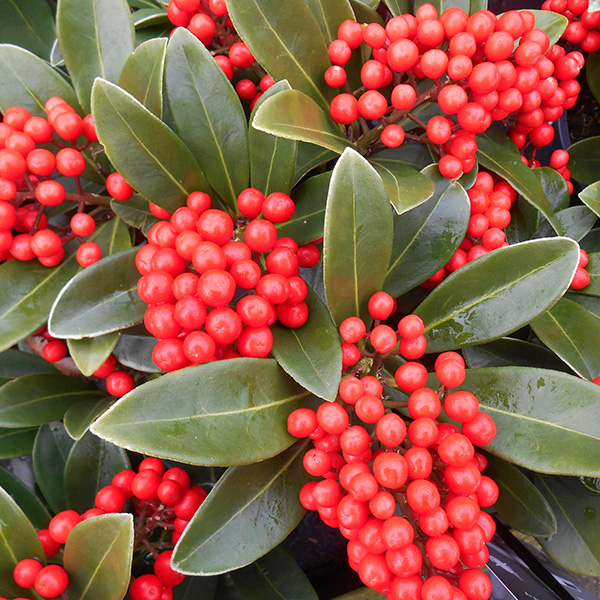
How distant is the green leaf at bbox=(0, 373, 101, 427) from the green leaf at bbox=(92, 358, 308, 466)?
0.74 m

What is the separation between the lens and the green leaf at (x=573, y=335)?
1020mm

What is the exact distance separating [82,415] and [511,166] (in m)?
1.24

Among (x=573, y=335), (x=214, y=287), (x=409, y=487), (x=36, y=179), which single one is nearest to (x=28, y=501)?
(x=36, y=179)

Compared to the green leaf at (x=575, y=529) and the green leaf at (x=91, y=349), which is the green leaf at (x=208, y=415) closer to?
the green leaf at (x=91, y=349)

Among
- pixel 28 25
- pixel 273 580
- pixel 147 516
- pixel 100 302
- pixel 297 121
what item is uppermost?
pixel 28 25

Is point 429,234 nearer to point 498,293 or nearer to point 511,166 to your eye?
point 498,293

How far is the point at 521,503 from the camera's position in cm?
98

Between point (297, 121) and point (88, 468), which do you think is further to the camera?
point (88, 468)

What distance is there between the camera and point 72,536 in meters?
0.86

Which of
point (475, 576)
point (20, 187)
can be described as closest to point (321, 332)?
point (475, 576)

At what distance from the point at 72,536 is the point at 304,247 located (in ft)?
2.30

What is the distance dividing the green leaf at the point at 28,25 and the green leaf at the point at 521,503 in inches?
67.3

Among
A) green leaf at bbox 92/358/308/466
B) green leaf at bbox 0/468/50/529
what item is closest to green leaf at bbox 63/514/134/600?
green leaf at bbox 92/358/308/466

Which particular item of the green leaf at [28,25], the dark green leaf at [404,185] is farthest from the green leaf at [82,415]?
the green leaf at [28,25]
